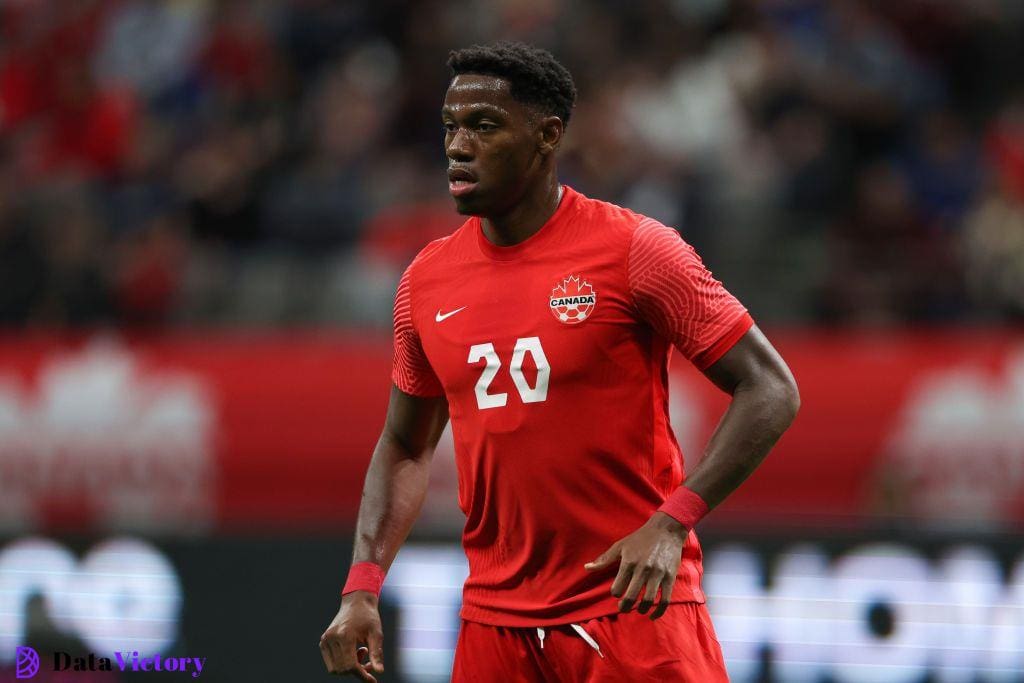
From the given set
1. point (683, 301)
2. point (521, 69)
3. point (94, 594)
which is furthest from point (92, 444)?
point (683, 301)

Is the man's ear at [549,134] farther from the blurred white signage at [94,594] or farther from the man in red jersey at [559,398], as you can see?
the blurred white signage at [94,594]

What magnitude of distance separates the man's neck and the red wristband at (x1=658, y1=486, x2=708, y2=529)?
84cm

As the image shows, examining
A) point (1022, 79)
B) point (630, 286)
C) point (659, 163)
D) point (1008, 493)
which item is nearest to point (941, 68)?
point (1022, 79)

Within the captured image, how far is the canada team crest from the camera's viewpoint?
4047mm

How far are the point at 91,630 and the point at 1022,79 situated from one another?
7.62 m

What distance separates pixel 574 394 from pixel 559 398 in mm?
39

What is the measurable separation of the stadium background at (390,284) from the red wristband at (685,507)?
3.25 m

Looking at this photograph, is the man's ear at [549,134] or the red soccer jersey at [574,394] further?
the man's ear at [549,134]

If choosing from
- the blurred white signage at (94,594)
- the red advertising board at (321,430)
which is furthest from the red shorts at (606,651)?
the red advertising board at (321,430)

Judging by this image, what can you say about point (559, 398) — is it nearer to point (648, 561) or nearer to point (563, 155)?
point (648, 561)

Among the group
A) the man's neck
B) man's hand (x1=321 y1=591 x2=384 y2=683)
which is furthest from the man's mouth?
man's hand (x1=321 y1=591 x2=384 y2=683)

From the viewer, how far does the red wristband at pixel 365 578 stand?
4293mm

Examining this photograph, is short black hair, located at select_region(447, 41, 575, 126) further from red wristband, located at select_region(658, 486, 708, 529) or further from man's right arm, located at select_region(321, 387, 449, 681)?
red wristband, located at select_region(658, 486, 708, 529)

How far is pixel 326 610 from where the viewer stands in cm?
716
